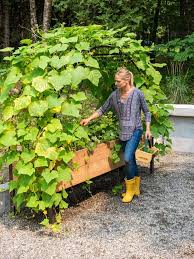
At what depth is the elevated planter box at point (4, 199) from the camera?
4.93 m

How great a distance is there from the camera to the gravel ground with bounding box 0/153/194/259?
4.16m

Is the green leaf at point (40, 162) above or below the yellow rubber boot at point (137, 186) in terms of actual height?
above

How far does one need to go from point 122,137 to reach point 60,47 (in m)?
1.34

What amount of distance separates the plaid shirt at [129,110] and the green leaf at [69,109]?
0.81 meters

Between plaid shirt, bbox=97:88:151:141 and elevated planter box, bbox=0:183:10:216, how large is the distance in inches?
51.6

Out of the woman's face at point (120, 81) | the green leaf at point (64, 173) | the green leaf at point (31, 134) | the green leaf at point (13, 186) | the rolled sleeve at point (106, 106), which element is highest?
the woman's face at point (120, 81)

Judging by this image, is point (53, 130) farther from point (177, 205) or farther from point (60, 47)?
point (177, 205)

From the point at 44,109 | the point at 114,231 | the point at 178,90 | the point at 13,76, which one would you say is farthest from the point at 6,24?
the point at 114,231

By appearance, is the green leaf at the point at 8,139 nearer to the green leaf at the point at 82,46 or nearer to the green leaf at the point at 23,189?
the green leaf at the point at 23,189

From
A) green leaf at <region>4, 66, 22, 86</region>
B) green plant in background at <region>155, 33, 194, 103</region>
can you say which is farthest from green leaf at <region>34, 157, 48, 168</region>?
green plant in background at <region>155, 33, 194, 103</region>

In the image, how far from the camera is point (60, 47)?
4441 millimetres

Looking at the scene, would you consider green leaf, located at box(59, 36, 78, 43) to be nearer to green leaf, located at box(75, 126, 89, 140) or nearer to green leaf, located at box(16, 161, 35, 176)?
green leaf, located at box(75, 126, 89, 140)

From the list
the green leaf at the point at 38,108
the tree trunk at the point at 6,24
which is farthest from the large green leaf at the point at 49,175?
the tree trunk at the point at 6,24

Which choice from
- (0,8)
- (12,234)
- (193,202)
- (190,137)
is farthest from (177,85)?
(0,8)
